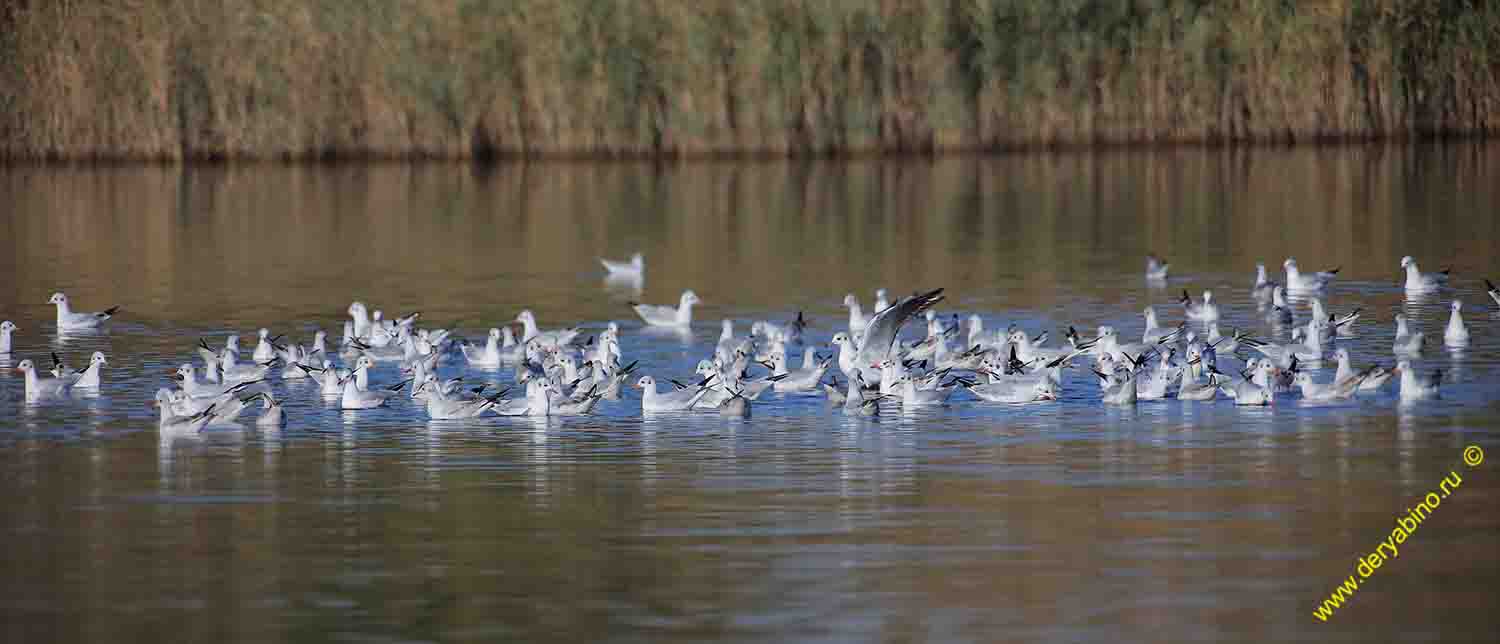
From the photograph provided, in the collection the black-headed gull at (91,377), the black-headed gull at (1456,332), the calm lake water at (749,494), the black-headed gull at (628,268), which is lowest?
the calm lake water at (749,494)

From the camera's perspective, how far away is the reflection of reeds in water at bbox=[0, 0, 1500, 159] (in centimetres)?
4481

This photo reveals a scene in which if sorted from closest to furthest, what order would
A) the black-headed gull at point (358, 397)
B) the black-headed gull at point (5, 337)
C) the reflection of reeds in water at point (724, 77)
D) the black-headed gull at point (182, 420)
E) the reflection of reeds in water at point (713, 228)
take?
the black-headed gull at point (182, 420) < the black-headed gull at point (358, 397) < the black-headed gull at point (5, 337) < the reflection of reeds in water at point (713, 228) < the reflection of reeds in water at point (724, 77)

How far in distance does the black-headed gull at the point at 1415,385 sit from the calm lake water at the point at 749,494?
116 millimetres

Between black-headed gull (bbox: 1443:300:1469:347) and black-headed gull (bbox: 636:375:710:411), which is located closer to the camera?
black-headed gull (bbox: 636:375:710:411)

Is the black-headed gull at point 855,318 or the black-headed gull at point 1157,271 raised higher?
the black-headed gull at point 1157,271

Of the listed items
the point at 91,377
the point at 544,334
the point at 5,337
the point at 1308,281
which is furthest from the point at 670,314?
the point at 91,377

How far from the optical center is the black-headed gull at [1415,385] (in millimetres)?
17672

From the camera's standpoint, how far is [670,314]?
24.6 m

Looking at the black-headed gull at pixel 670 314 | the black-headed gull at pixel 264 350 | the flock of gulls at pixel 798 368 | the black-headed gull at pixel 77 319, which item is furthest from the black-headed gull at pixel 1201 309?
the black-headed gull at pixel 77 319

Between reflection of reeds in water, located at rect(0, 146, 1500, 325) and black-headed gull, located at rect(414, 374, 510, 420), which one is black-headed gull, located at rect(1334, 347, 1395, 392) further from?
reflection of reeds in water, located at rect(0, 146, 1500, 325)

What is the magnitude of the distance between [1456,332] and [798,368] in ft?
16.5

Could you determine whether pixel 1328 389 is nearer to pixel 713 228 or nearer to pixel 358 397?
pixel 358 397

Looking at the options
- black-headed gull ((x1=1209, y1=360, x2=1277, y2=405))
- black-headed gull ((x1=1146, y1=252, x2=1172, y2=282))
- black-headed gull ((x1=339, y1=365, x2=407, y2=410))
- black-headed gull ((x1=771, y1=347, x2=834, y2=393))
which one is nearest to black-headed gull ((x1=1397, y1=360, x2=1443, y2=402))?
black-headed gull ((x1=1209, y1=360, x2=1277, y2=405))

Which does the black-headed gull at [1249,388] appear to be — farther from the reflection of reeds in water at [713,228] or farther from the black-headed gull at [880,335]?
the reflection of reeds in water at [713,228]
